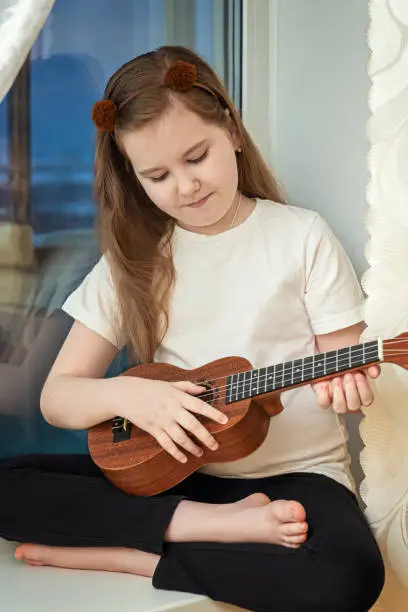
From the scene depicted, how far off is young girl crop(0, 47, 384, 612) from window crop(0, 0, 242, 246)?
0.21 meters

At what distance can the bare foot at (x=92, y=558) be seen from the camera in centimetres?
129

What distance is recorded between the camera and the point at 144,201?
1557 mm

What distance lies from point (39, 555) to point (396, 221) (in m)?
0.75

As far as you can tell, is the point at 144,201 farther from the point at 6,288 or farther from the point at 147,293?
the point at 6,288

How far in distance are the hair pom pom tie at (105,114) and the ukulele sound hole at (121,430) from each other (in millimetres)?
474

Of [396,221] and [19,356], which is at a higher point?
[396,221]

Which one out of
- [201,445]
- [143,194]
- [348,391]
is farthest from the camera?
[143,194]

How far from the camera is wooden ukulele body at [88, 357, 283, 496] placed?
1.26m

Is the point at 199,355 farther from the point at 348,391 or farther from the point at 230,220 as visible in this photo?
the point at 348,391

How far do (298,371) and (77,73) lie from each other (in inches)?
33.4

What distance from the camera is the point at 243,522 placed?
1.25 m

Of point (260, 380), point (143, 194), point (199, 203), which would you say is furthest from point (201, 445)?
point (143, 194)

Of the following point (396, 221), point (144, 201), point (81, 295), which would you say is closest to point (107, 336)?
point (81, 295)

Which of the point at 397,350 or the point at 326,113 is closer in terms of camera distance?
the point at 397,350
